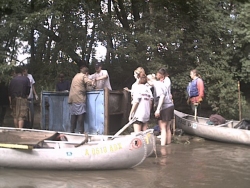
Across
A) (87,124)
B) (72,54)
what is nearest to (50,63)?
(72,54)

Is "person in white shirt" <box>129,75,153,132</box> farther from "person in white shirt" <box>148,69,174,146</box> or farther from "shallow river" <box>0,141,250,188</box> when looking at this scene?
"shallow river" <box>0,141,250,188</box>

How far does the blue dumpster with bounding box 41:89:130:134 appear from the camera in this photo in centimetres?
881

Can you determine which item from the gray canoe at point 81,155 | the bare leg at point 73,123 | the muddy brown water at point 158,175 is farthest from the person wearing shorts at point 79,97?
the gray canoe at point 81,155

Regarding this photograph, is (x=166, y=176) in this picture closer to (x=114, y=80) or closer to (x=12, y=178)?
(x=12, y=178)

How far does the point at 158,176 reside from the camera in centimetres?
627

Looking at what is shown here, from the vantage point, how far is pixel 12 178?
601 centimetres

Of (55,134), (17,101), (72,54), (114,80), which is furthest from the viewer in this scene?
(114,80)

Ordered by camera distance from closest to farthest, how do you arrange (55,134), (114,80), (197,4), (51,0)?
(55,134) < (51,0) < (197,4) < (114,80)

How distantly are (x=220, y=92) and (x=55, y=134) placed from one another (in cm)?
784

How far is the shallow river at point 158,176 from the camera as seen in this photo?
5746 millimetres

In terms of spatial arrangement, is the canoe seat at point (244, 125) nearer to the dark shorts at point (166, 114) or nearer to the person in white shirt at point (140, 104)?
the dark shorts at point (166, 114)

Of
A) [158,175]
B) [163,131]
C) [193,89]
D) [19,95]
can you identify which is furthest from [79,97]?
[193,89]

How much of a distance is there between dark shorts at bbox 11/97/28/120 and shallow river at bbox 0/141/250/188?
315cm

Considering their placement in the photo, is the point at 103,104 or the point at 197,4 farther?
the point at 197,4
